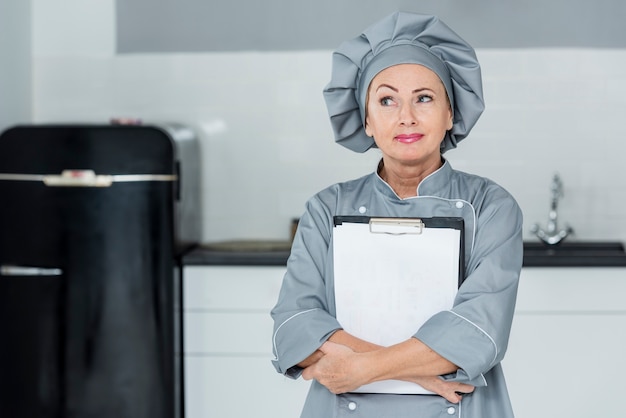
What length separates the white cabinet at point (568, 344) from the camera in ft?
11.5

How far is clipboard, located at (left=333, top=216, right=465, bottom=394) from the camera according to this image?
1.70 metres

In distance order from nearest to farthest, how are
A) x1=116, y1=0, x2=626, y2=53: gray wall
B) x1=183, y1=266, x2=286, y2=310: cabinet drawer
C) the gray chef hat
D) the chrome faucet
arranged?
the gray chef hat < x1=183, y1=266, x2=286, y2=310: cabinet drawer < the chrome faucet < x1=116, y1=0, x2=626, y2=53: gray wall

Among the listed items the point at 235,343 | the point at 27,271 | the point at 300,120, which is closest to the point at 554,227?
the point at 300,120

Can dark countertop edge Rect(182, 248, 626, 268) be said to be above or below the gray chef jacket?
below

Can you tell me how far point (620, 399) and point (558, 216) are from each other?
0.86 m

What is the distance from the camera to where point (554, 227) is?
397 cm

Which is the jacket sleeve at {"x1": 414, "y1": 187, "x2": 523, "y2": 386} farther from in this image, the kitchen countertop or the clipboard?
the kitchen countertop

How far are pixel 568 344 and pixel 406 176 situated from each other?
6.44 feet

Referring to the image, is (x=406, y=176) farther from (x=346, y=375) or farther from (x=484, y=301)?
(x=346, y=375)

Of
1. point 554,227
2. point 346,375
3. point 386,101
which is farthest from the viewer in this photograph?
point 554,227

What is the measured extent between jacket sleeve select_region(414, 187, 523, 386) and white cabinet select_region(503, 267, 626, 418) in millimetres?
1828

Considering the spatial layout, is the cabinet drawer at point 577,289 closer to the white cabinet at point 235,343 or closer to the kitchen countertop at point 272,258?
the kitchen countertop at point 272,258

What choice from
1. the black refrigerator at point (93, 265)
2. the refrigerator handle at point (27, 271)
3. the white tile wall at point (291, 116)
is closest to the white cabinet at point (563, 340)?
the black refrigerator at point (93, 265)

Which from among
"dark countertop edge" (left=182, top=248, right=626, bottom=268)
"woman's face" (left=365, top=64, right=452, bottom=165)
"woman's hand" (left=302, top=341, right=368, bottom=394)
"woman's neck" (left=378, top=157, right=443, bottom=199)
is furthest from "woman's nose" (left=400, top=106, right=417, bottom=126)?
"dark countertop edge" (left=182, top=248, right=626, bottom=268)
